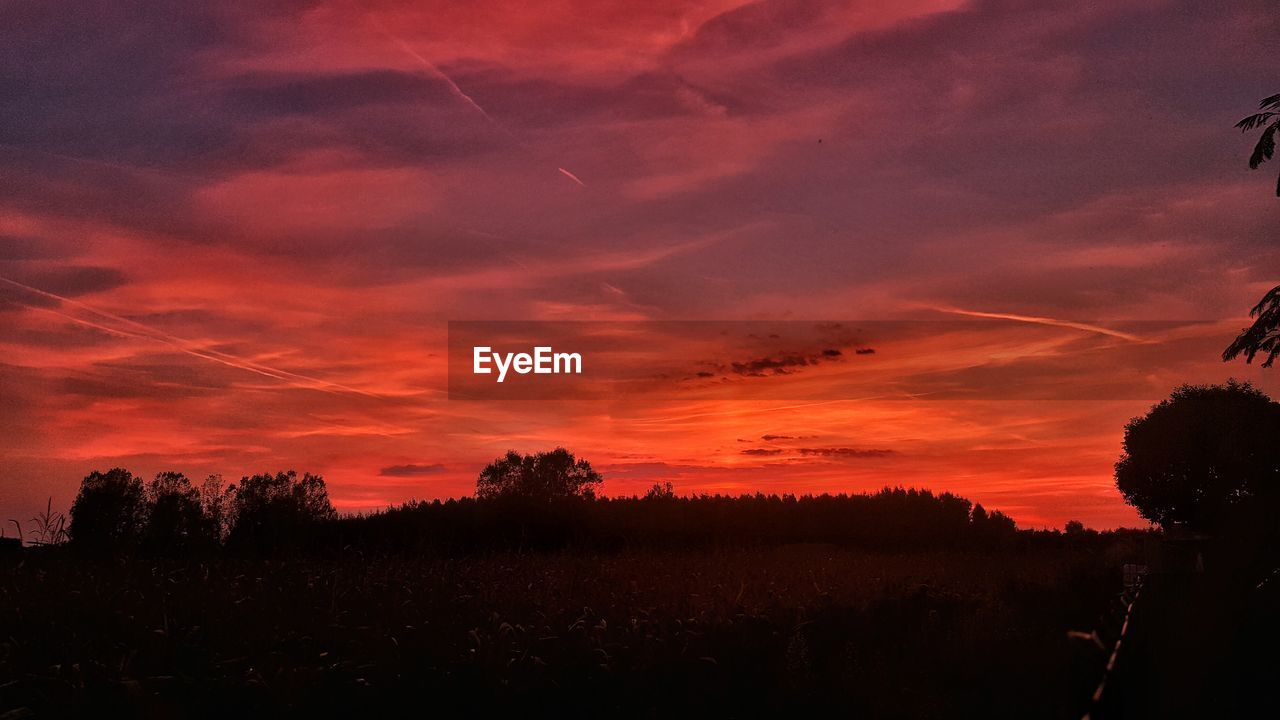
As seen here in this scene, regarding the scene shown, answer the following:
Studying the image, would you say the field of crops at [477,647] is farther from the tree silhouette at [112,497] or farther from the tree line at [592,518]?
the tree silhouette at [112,497]

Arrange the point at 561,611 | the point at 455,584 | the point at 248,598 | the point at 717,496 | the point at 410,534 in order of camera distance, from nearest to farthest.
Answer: the point at 248,598 → the point at 561,611 → the point at 455,584 → the point at 410,534 → the point at 717,496

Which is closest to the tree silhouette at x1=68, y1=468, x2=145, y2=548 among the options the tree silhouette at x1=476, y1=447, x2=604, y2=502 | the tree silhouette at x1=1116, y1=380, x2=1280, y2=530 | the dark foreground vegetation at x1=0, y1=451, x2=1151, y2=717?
the tree silhouette at x1=476, y1=447, x2=604, y2=502

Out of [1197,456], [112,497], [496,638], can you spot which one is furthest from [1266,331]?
[112,497]

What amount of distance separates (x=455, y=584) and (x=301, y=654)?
4418mm

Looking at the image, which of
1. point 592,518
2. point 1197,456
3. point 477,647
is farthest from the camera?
point 1197,456

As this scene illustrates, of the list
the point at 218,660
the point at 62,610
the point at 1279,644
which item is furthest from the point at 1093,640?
the point at 1279,644

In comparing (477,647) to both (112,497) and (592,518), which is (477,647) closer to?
(592,518)

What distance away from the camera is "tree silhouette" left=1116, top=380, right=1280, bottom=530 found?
59.1m

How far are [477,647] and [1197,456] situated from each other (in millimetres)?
63517

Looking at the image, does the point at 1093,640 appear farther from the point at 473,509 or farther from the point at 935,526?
the point at 935,526

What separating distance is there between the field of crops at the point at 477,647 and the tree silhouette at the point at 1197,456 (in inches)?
2046

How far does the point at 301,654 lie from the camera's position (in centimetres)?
1000

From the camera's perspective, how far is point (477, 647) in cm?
1048

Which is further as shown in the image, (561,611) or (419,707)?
(561,611)
